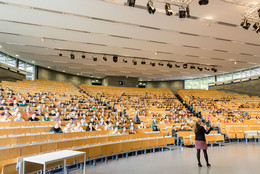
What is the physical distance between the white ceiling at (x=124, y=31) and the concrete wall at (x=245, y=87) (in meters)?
5.04

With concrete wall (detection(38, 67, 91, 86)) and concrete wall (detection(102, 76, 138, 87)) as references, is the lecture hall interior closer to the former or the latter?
concrete wall (detection(38, 67, 91, 86))

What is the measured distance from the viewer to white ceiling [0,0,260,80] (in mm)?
6602

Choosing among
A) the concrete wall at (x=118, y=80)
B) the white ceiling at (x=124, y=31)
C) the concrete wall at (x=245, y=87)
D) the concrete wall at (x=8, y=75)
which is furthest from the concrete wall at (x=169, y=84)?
the concrete wall at (x=8, y=75)

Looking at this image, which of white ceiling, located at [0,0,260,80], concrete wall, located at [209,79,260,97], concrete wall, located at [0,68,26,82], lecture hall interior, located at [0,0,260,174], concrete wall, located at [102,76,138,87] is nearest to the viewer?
lecture hall interior, located at [0,0,260,174]

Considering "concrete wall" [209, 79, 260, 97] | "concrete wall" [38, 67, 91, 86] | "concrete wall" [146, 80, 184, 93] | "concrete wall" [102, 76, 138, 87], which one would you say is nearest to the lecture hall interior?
"concrete wall" [38, 67, 91, 86]

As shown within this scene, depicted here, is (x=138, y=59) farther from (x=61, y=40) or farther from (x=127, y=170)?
(x=127, y=170)

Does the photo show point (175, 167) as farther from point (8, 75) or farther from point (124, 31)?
point (8, 75)

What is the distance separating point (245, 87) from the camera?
58.0 ft

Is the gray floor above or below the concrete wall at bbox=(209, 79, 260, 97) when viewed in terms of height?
below

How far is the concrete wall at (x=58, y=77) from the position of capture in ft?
54.4

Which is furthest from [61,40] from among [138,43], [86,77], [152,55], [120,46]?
[86,77]

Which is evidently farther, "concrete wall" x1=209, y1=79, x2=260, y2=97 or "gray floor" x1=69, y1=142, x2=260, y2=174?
"concrete wall" x1=209, y1=79, x2=260, y2=97

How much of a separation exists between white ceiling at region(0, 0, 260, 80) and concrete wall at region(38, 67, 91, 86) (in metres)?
3.77

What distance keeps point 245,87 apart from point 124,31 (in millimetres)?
14395
